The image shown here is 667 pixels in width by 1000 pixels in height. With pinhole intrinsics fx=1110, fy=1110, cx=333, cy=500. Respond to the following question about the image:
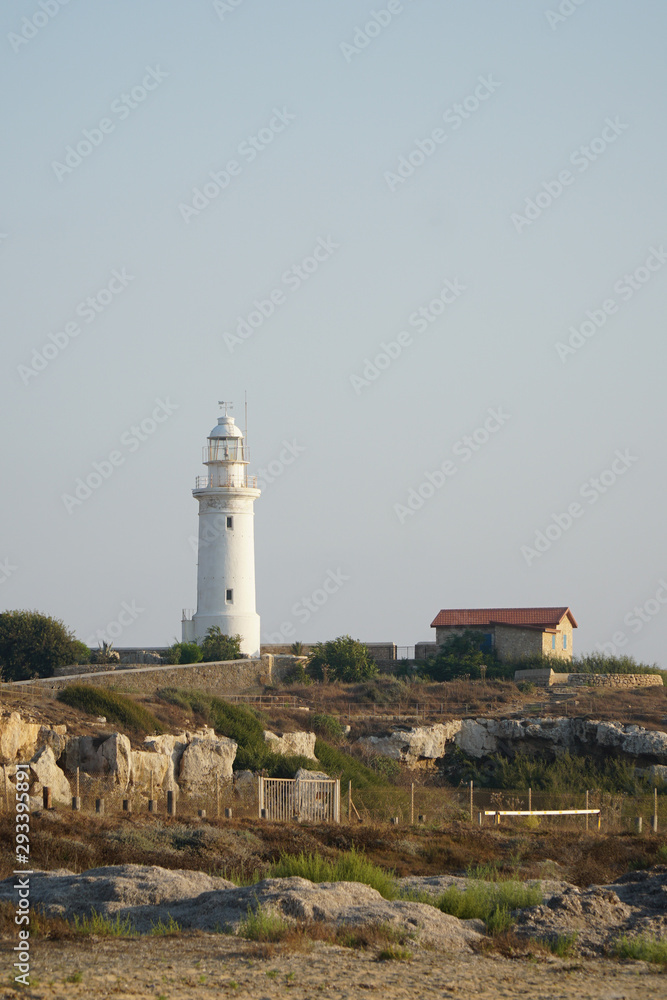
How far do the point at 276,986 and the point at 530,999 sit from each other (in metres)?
2.04

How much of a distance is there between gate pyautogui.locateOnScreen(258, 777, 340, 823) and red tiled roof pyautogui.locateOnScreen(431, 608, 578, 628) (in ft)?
88.8

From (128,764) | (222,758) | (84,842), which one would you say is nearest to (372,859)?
(84,842)

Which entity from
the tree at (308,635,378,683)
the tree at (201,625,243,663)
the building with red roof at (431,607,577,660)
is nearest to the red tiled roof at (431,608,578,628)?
the building with red roof at (431,607,577,660)

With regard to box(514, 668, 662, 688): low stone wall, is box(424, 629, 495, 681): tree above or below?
above

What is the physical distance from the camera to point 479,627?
51.1 m

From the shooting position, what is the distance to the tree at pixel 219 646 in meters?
45.2

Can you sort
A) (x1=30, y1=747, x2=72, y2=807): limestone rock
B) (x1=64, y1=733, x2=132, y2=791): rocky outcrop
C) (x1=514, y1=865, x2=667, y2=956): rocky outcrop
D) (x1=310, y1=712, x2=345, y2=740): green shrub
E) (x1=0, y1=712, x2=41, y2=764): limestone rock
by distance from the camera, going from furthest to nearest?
(x1=310, y1=712, x2=345, y2=740): green shrub → (x1=64, y1=733, x2=132, y2=791): rocky outcrop → (x1=0, y1=712, x2=41, y2=764): limestone rock → (x1=30, y1=747, x2=72, y2=807): limestone rock → (x1=514, y1=865, x2=667, y2=956): rocky outcrop

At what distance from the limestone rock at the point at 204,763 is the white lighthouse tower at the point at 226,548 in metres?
17.1

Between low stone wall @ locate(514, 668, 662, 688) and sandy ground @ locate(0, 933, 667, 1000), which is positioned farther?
low stone wall @ locate(514, 668, 662, 688)

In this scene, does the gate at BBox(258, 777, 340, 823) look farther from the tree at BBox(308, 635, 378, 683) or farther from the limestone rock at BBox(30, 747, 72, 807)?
the tree at BBox(308, 635, 378, 683)

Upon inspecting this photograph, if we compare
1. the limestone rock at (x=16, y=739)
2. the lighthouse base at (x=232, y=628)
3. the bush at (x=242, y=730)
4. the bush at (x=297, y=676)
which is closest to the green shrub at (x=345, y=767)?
the bush at (x=242, y=730)

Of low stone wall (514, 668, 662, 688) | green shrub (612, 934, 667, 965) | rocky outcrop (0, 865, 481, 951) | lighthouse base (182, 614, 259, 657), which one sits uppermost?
lighthouse base (182, 614, 259, 657)

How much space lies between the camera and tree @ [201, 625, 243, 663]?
45188mm

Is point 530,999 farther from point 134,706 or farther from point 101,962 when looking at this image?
point 134,706
